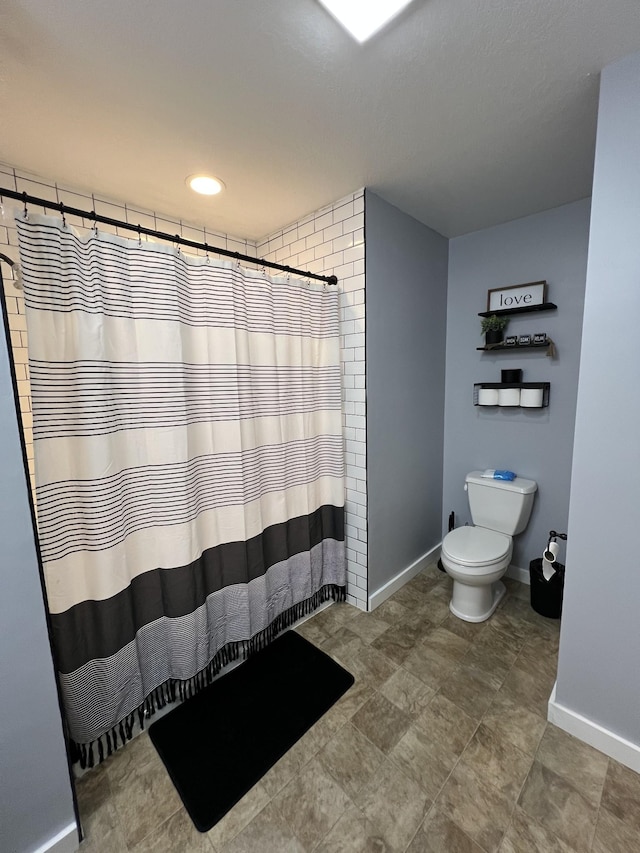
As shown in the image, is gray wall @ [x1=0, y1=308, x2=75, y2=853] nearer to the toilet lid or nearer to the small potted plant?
the toilet lid

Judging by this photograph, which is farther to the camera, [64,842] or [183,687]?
[183,687]

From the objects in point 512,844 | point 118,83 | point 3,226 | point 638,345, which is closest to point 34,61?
point 118,83

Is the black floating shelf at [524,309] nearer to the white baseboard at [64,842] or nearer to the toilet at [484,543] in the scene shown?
the toilet at [484,543]

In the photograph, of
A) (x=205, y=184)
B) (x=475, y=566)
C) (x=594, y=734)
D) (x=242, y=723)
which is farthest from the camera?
(x=475, y=566)

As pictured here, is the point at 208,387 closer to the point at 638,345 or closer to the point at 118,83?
the point at 118,83

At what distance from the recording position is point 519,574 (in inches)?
93.7

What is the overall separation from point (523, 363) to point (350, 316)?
118cm

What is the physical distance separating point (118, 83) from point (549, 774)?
2.74 metres

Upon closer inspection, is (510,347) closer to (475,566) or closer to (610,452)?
(610,452)

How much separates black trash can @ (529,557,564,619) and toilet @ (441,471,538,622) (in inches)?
7.7

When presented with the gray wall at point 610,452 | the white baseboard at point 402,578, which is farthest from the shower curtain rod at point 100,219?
the white baseboard at point 402,578

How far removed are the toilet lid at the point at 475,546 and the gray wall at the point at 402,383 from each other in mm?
359

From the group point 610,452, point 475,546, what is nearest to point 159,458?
point 610,452

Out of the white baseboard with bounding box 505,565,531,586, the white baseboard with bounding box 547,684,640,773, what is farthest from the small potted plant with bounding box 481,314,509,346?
the white baseboard with bounding box 547,684,640,773
